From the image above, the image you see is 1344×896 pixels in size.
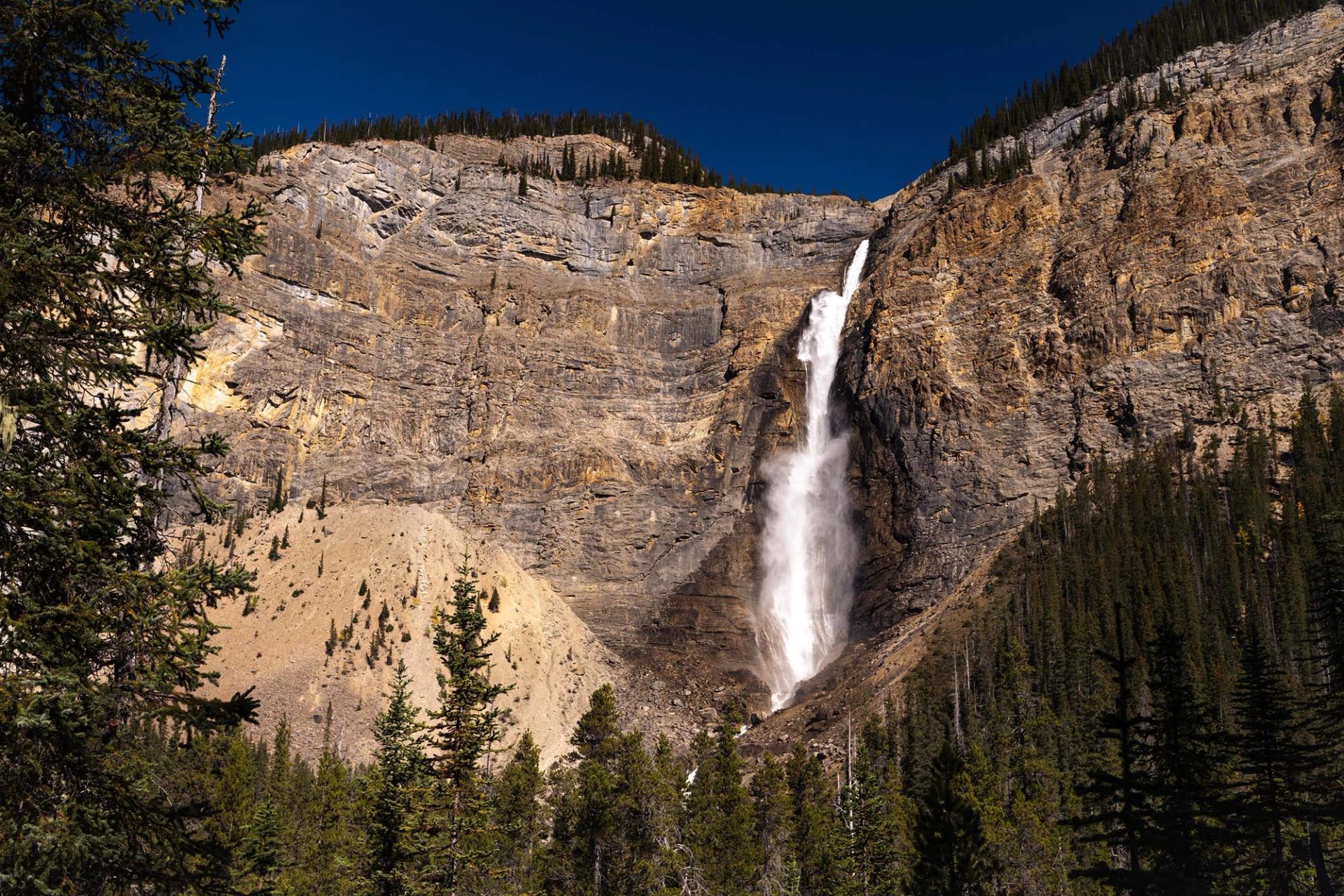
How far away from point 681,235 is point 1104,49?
179 feet

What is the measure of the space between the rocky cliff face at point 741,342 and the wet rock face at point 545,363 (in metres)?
0.30

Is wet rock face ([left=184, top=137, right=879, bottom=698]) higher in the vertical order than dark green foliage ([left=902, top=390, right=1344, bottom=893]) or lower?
higher

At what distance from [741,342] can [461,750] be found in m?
88.1

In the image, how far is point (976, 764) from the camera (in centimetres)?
3881

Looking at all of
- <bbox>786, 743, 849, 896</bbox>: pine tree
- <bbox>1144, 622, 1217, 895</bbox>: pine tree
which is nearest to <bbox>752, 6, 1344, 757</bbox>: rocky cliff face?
<bbox>786, 743, 849, 896</bbox>: pine tree

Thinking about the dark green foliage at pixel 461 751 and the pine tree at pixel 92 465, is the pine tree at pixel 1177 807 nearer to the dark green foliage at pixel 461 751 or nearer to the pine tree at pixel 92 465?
the pine tree at pixel 92 465

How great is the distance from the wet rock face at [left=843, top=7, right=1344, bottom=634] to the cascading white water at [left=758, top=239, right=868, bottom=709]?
3.07m

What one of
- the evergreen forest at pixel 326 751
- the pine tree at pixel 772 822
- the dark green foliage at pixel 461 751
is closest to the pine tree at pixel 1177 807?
the evergreen forest at pixel 326 751

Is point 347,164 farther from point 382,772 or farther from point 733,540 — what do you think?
point 382,772

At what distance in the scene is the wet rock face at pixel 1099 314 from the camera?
77.2 meters

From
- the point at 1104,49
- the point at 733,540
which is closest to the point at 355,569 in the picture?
the point at 733,540

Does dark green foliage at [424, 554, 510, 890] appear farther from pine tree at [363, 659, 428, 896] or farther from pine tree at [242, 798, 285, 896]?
pine tree at [242, 798, 285, 896]

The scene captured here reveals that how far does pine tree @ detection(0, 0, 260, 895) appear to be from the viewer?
26.1 feet

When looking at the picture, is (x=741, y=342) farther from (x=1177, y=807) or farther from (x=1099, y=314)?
(x=1177, y=807)
